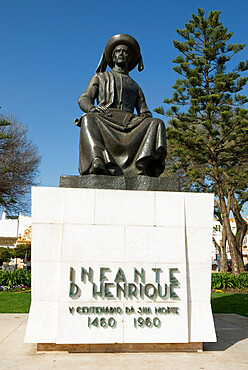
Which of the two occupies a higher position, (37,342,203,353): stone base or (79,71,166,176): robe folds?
(79,71,166,176): robe folds

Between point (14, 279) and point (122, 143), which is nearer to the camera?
point (122, 143)

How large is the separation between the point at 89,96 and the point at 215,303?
6.96m

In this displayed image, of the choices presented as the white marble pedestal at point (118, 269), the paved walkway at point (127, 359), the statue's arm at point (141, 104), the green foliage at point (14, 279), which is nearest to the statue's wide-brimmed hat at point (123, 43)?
the statue's arm at point (141, 104)

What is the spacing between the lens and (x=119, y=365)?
11.5 feet

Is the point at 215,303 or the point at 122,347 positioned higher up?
the point at 122,347

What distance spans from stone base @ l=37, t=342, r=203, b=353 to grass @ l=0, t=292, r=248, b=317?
4.30 metres

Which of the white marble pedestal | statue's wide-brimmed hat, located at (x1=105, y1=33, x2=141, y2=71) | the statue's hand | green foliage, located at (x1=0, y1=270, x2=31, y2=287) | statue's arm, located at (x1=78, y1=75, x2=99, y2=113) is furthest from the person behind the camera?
green foliage, located at (x1=0, y1=270, x2=31, y2=287)

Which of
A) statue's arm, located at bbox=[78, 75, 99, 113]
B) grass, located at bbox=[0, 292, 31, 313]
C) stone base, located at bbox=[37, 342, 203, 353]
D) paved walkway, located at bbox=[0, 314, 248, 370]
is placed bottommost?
grass, located at bbox=[0, 292, 31, 313]

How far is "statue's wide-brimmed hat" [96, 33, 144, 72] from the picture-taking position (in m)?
5.69

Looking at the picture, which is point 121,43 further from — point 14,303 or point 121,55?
point 14,303

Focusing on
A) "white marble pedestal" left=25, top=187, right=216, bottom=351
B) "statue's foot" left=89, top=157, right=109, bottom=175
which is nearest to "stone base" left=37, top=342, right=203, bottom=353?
"white marble pedestal" left=25, top=187, right=216, bottom=351

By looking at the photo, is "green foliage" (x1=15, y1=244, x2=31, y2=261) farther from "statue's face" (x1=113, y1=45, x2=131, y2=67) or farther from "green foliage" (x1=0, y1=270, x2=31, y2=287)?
"statue's face" (x1=113, y1=45, x2=131, y2=67)

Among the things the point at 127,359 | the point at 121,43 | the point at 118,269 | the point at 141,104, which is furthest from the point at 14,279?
the point at 127,359

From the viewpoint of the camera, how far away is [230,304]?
31.7 ft
